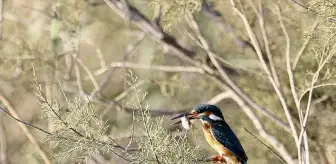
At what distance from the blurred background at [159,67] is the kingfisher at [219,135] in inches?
10.7

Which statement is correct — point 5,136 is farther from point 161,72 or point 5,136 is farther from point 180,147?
point 180,147

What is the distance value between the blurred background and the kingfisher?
27cm

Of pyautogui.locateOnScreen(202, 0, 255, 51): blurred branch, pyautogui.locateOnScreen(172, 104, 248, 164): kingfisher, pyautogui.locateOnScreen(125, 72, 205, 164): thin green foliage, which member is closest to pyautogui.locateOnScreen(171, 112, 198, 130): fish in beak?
pyautogui.locateOnScreen(172, 104, 248, 164): kingfisher

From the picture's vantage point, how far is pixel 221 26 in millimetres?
2227

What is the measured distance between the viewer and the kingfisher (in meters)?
1.39

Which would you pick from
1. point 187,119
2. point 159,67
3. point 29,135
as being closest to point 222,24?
point 159,67

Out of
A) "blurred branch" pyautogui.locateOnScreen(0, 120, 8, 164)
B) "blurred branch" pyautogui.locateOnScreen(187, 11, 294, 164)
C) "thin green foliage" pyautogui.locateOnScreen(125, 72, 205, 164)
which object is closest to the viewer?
"thin green foliage" pyautogui.locateOnScreen(125, 72, 205, 164)

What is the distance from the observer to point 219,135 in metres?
1.40

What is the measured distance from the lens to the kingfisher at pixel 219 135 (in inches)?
54.6

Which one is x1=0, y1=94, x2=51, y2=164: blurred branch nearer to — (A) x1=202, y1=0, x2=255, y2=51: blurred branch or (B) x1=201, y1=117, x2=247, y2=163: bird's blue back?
(A) x1=202, y1=0, x2=255, y2=51: blurred branch

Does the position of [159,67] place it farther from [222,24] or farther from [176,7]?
[176,7]

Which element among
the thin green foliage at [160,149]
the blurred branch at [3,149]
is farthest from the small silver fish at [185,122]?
the blurred branch at [3,149]

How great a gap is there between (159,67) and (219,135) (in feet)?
3.28

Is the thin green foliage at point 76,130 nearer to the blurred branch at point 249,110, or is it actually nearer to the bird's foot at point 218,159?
the bird's foot at point 218,159
